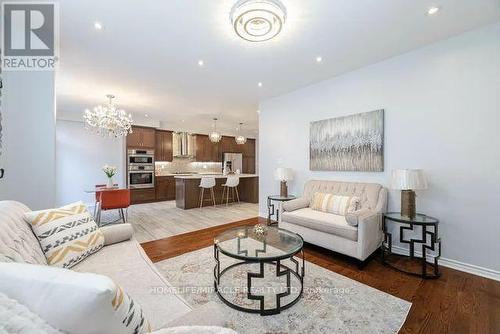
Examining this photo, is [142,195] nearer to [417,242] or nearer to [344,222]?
[344,222]

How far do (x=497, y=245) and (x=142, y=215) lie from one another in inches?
229

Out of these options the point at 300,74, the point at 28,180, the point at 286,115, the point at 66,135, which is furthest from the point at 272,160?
the point at 66,135

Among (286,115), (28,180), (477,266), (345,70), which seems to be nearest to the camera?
(28,180)

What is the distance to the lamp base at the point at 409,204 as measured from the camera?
249 centimetres

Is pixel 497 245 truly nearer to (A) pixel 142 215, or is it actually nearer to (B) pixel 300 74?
(B) pixel 300 74

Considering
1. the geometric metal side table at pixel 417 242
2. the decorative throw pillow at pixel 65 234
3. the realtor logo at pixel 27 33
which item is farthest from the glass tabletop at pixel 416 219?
the realtor logo at pixel 27 33

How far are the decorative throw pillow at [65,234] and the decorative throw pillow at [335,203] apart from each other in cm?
276

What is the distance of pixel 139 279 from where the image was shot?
1364mm

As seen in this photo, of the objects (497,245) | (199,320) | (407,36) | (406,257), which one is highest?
(407,36)

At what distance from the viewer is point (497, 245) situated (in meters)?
2.23

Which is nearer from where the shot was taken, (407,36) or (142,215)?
(407,36)

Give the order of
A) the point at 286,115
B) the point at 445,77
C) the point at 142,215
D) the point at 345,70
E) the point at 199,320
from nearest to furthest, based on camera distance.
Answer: the point at 199,320
the point at 445,77
the point at 345,70
the point at 286,115
the point at 142,215

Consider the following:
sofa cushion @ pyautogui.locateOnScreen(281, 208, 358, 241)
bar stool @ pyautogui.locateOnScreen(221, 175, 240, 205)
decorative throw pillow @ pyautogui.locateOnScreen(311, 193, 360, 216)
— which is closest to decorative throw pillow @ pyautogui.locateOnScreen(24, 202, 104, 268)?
→ sofa cushion @ pyautogui.locateOnScreen(281, 208, 358, 241)

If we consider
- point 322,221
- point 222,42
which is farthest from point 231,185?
point 222,42
